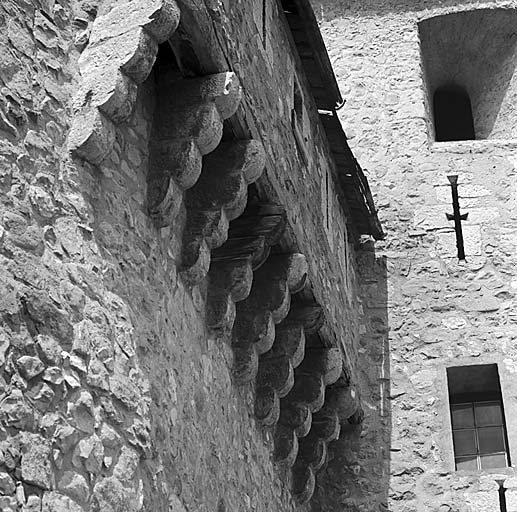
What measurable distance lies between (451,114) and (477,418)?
3.73 metres

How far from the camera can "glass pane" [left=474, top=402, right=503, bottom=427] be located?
872 cm

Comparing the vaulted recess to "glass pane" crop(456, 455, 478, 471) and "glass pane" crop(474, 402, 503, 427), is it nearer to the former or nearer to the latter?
"glass pane" crop(474, 402, 503, 427)

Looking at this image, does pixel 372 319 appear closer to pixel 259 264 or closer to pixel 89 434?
pixel 259 264

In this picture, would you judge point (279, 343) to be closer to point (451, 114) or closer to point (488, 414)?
point (488, 414)

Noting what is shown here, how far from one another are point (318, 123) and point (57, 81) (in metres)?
4.01

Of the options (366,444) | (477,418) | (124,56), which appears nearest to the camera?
(124,56)

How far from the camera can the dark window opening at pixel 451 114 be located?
448 inches

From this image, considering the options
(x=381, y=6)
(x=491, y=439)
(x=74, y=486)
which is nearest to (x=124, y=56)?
(x=74, y=486)

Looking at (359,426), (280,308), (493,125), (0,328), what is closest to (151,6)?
(0,328)

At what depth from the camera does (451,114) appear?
37.7ft

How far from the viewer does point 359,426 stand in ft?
27.6

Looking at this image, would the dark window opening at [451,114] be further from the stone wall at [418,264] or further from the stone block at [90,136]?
the stone block at [90,136]

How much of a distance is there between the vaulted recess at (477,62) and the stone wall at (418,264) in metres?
0.10

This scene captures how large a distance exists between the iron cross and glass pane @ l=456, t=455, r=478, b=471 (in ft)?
5.11
